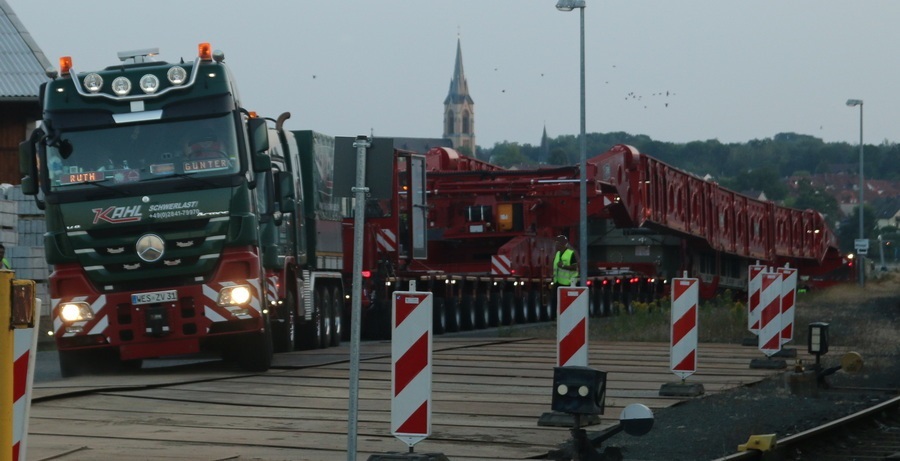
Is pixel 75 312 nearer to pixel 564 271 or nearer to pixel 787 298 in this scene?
pixel 787 298

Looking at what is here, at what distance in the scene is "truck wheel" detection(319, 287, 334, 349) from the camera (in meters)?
22.5

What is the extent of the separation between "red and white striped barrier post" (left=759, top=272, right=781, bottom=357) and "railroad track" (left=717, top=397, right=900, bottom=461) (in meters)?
4.21

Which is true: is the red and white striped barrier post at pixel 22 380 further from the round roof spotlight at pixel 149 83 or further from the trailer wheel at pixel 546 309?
the trailer wheel at pixel 546 309

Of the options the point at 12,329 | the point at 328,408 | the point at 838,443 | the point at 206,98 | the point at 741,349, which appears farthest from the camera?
the point at 741,349

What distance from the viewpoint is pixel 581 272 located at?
30.9 m

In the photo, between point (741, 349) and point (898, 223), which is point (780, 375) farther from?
point (898, 223)

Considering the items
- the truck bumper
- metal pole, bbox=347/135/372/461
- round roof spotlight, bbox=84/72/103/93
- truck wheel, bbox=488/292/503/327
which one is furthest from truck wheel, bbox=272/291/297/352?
truck wheel, bbox=488/292/503/327

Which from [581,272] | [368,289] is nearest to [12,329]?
[368,289]

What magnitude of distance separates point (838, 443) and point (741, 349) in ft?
35.4

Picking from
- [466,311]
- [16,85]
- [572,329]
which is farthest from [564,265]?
[16,85]

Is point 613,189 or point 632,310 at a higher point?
point 613,189

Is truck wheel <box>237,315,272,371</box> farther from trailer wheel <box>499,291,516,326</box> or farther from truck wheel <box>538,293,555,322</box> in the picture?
truck wheel <box>538,293,555,322</box>

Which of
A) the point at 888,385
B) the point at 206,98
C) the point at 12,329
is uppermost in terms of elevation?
the point at 206,98

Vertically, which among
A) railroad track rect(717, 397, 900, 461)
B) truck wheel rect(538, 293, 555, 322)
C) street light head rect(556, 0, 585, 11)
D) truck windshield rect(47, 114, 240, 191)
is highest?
street light head rect(556, 0, 585, 11)
